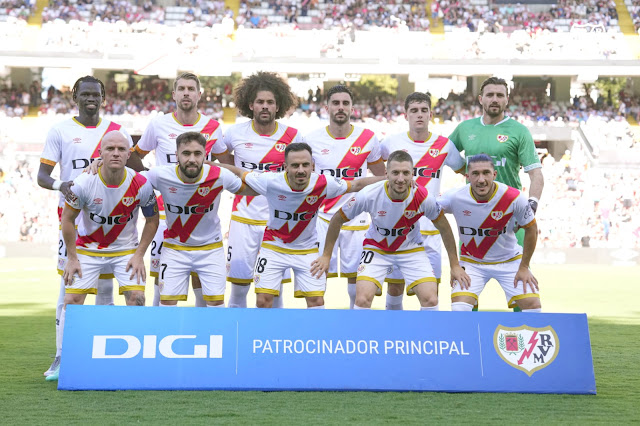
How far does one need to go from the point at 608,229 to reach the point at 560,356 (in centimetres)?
1960

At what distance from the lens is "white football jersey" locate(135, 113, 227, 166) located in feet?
26.4

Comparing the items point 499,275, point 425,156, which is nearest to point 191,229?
point 425,156

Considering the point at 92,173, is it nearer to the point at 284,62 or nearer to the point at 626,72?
the point at 284,62

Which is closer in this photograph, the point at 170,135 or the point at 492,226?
the point at 492,226

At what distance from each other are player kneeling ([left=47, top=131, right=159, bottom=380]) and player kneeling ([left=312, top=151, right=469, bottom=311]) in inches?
62.0

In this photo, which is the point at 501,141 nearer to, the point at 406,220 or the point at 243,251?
the point at 406,220

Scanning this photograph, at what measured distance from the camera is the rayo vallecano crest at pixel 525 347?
615cm

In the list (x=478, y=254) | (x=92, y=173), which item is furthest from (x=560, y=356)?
(x=92, y=173)

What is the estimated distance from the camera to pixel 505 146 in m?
8.05

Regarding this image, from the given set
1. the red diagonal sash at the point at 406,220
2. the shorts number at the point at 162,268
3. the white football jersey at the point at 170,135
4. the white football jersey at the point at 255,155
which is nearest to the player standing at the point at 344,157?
the white football jersey at the point at 255,155

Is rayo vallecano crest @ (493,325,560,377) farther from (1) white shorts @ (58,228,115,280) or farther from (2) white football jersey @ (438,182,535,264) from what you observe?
(1) white shorts @ (58,228,115,280)

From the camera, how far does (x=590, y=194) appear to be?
26328mm

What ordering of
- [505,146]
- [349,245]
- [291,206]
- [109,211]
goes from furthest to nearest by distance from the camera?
[349,245], [505,146], [291,206], [109,211]

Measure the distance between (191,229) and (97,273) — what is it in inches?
34.7
